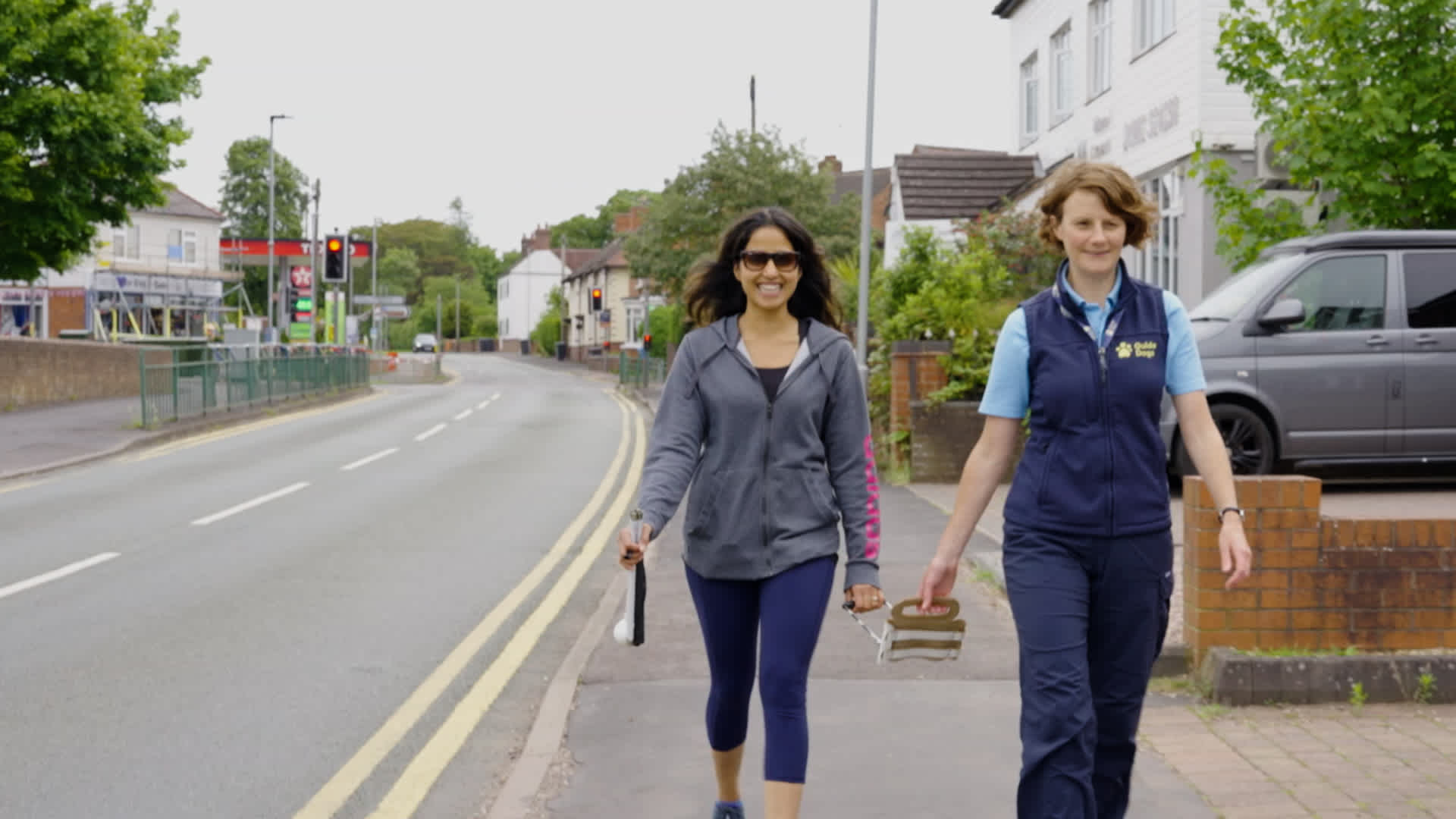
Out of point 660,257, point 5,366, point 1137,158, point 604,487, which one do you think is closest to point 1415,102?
point 1137,158

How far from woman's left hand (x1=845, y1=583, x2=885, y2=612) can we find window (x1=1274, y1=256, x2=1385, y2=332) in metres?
8.21

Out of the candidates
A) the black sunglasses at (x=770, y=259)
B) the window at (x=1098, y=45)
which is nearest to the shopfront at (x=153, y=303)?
the window at (x=1098, y=45)

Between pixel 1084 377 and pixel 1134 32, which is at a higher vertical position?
pixel 1134 32

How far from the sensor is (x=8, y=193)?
2575 centimetres

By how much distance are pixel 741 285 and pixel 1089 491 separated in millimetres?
1355

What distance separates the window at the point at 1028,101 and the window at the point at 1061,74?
1.72 meters

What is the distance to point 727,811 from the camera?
436 centimetres

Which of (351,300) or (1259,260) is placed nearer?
(1259,260)

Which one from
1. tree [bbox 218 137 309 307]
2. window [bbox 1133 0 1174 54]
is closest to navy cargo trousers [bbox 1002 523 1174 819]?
window [bbox 1133 0 1174 54]

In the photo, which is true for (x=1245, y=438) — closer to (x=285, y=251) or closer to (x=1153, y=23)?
(x=1153, y=23)

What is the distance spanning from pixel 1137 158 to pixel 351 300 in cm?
5515

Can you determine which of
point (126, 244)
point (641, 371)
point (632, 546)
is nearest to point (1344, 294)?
point (632, 546)

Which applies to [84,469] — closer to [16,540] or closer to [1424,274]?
[16,540]

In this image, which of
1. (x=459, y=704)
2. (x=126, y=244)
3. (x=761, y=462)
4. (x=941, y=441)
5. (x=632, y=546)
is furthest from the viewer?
(x=126, y=244)
